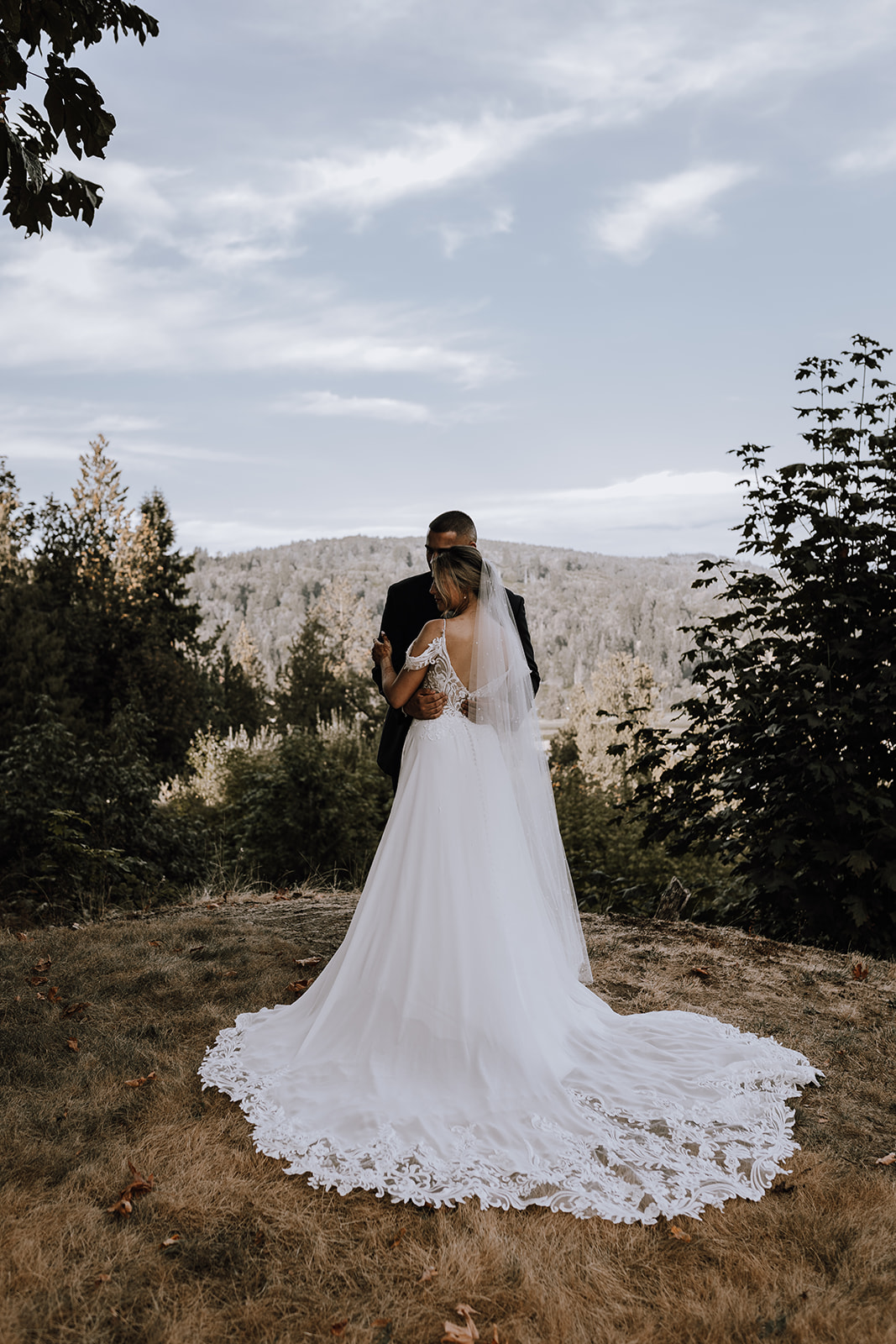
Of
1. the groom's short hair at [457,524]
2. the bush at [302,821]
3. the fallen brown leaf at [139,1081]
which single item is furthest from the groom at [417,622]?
the bush at [302,821]

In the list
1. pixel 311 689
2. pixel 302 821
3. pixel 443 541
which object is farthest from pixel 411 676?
pixel 311 689

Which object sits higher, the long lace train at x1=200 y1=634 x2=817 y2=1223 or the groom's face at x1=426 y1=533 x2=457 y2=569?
the groom's face at x1=426 y1=533 x2=457 y2=569

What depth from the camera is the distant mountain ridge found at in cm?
8281

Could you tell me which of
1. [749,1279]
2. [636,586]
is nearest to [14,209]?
[749,1279]

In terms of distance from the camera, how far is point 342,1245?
2.46m

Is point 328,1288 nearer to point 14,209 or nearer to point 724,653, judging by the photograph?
point 14,209

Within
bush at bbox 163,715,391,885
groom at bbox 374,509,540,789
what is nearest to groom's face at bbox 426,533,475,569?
groom at bbox 374,509,540,789

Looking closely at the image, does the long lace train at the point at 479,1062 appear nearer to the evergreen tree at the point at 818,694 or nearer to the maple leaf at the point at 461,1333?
the maple leaf at the point at 461,1333

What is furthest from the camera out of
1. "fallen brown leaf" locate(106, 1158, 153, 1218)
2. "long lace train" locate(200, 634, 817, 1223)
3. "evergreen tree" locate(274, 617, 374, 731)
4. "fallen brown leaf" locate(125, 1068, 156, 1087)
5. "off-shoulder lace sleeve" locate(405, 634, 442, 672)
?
"evergreen tree" locate(274, 617, 374, 731)

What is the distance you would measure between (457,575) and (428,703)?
585 millimetres

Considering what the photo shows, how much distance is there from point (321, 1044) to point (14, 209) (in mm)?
3585

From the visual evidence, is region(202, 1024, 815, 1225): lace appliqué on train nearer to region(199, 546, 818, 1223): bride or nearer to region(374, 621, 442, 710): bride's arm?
region(199, 546, 818, 1223): bride

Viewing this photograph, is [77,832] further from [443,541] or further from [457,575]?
[457,575]

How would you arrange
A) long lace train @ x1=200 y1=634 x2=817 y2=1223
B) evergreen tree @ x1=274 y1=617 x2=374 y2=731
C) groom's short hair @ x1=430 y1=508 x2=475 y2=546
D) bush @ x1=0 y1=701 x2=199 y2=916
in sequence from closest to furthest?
long lace train @ x1=200 y1=634 x2=817 y2=1223 → groom's short hair @ x1=430 y1=508 x2=475 y2=546 → bush @ x1=0 y1=701 x2=199 y2=916 → evergreen tree @ x1=274 y1=617 x2=374 y2=731
